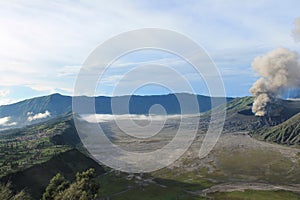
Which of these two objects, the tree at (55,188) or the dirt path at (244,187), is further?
the dirt path at (244,187)

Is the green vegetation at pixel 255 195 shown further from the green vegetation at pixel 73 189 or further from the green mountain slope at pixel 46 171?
the green mountain slope at pixel 46 171

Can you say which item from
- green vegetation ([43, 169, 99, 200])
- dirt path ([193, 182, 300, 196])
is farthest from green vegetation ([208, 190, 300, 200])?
green vegetation ([43, 169, 99, 200])

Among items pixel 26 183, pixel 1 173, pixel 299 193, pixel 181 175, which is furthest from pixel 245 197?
pixel 1 173

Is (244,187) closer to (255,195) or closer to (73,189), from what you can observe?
(255,195)

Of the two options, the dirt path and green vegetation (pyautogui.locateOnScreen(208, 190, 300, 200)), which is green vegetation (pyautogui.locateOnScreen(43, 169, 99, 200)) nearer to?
green vegetation (pyautogui.locateOnScreen(208, 190, 300, 200))

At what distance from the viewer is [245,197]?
428 ft

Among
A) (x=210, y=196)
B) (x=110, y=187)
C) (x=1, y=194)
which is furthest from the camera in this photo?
(x=110, y=187)

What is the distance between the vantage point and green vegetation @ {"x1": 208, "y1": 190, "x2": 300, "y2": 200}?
Answer: 12900cm

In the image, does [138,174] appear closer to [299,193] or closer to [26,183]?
[26,183]

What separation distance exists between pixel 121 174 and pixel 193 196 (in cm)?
5729

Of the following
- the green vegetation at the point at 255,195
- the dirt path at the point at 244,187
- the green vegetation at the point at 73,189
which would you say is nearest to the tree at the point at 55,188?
the green vegetation at the point at 73,189

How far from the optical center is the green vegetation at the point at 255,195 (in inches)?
5079

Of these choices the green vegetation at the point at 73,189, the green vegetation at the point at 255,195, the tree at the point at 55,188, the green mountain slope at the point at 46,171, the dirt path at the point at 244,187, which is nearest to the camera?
the green vegetation at the point at 73,189

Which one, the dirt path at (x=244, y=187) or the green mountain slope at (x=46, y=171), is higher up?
the green mountain slope at (x=46, y=171)
